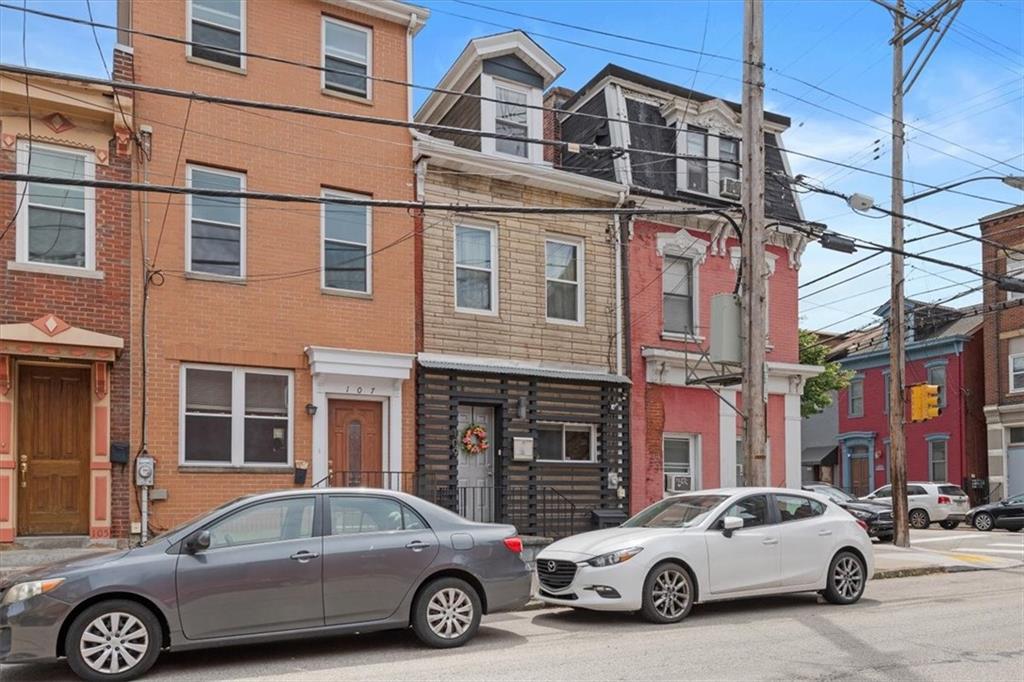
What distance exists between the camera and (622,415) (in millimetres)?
18359

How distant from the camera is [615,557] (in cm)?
1036

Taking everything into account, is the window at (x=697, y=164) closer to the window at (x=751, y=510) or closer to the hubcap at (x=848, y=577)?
the window at (x=751, y=510)

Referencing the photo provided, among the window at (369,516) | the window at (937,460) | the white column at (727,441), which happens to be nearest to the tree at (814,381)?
the window at (937,460)

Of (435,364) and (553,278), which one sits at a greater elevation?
(553,278)

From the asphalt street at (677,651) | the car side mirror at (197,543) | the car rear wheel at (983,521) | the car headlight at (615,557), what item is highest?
the car side mirror at (197,543)

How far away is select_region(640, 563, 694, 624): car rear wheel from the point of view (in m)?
10.4

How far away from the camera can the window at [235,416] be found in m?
14.3

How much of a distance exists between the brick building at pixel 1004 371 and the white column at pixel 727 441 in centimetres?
2045

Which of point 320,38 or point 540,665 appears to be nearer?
point 540,665

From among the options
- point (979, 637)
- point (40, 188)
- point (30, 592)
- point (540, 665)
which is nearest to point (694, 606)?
point (979, 637)

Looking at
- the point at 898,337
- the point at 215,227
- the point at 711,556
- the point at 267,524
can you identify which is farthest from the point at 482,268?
the point at 267,524

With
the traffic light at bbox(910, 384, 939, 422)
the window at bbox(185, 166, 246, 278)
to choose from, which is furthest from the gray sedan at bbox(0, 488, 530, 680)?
the traffic light at bbox(910, 384, 939, 422)

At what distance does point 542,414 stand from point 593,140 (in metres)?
6.07

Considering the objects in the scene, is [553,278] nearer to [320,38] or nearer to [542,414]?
[542,414]
